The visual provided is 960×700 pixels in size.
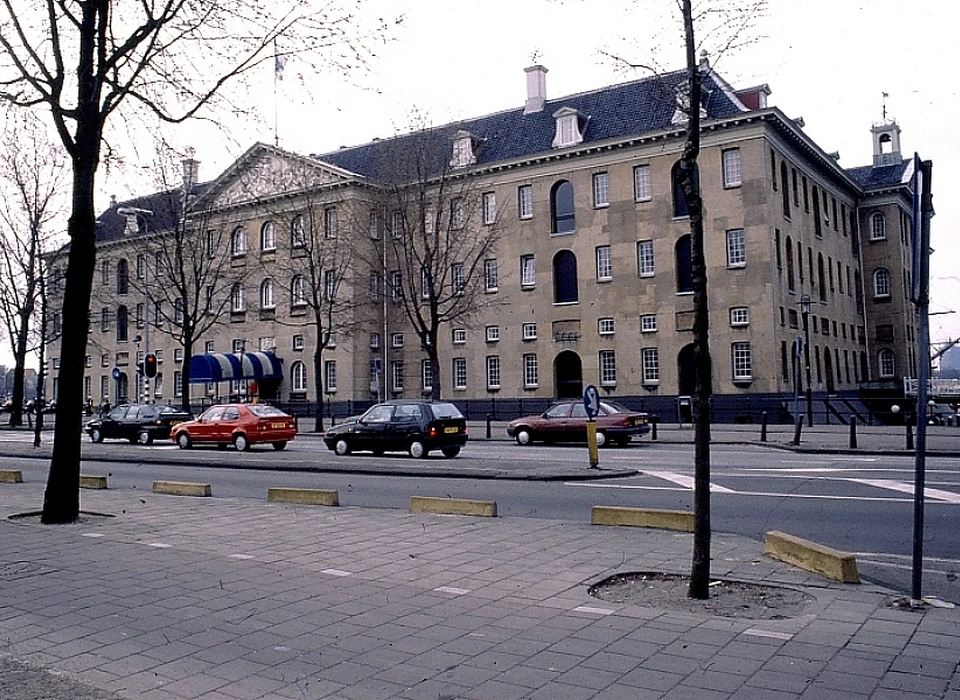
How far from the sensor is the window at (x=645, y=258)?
154ft

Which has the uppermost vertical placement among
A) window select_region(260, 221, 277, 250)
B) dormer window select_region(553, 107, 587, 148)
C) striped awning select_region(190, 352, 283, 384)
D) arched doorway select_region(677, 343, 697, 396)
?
dormer window select_region(553, 107, 587, 148)

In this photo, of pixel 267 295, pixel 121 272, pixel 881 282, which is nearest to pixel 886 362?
pixel 881 282

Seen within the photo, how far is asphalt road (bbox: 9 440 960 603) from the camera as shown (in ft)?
33.9

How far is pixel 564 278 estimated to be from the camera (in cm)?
5047

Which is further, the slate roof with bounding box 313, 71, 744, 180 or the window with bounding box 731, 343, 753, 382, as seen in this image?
the slate roof with bounding box 313, 71, 744, 180

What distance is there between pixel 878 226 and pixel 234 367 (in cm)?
4538

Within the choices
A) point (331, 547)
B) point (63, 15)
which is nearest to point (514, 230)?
point (63, 15)

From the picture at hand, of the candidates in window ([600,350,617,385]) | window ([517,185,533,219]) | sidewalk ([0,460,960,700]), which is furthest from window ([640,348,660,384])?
sidewalk ([0,460,960,700])

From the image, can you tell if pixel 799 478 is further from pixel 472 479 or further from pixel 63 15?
pixel 63 15

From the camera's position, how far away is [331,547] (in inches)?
394

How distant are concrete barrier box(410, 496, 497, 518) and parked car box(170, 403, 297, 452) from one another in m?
17.3

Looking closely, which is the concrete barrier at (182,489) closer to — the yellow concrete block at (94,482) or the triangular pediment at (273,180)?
the yellow concrete block at (94,482)

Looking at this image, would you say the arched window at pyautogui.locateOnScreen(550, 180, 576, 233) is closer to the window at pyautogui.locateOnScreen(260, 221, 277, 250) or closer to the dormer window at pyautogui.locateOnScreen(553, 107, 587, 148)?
the dormer window at pyautogui.locateOnScreen(553, 107, 587, 148)

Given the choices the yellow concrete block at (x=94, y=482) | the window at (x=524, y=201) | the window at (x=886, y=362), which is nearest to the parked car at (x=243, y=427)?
the yellow concrete block at (x=94, y=482)
